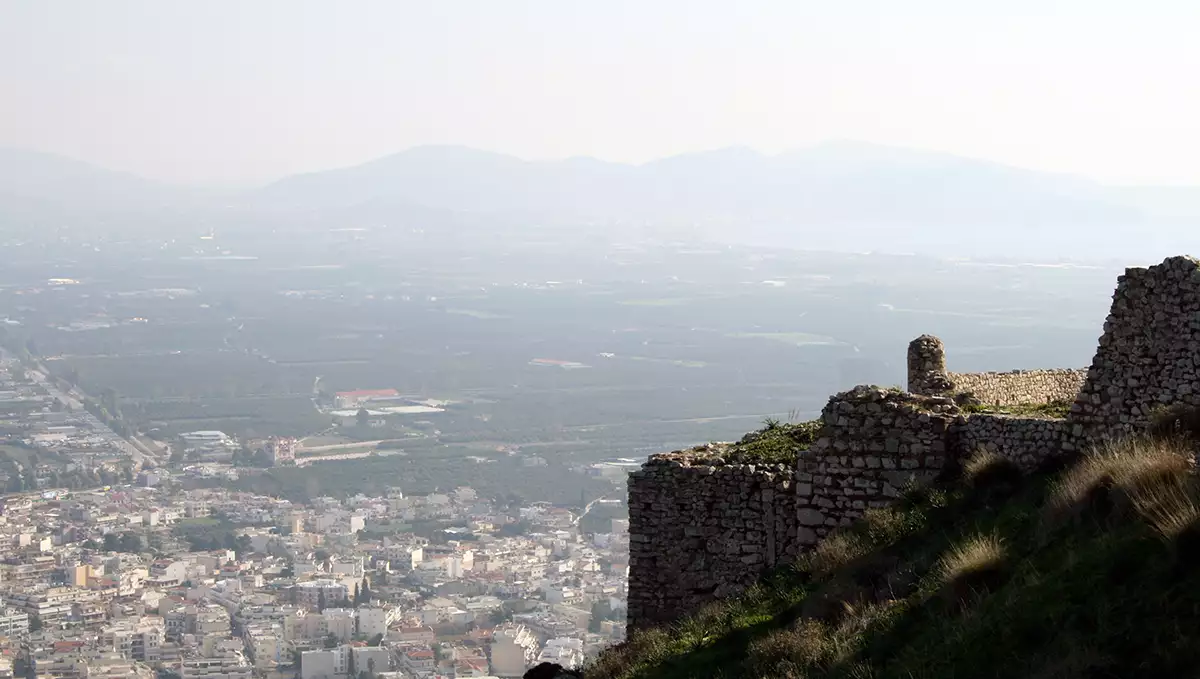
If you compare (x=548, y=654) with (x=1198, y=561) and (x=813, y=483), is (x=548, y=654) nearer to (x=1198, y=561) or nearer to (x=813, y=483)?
(x=813, y=483)

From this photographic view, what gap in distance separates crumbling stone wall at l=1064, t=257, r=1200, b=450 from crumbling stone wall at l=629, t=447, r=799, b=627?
291 cm

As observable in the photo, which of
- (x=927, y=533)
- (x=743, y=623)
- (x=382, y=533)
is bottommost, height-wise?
(x=382, y=533)

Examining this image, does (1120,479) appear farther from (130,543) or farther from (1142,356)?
(130,543)

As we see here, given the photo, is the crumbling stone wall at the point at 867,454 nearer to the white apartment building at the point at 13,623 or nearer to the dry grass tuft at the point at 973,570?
the dry grass tuft at the point at 973,570

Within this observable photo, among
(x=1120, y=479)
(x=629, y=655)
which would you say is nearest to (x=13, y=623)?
(x=629, y=655)

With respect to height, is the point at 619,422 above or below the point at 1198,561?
below

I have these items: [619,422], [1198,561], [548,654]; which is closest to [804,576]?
[1198,561]

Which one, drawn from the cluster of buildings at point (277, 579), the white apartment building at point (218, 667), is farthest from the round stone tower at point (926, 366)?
the white apartment building at point (218, 667)

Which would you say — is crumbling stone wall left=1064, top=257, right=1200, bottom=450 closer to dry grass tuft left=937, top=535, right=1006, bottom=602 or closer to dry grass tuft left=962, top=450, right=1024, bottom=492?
dry grass tuft left=962, top=450, right=1024, bottom=492

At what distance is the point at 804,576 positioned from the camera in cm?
1279

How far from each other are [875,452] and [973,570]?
3496mm

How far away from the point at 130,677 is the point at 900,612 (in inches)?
1891

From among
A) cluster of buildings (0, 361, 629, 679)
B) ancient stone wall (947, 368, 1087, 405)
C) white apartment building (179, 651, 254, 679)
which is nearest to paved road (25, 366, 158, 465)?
cluster of buildings (0, 361, 629, 679)

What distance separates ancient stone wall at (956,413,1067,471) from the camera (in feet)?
40.5
